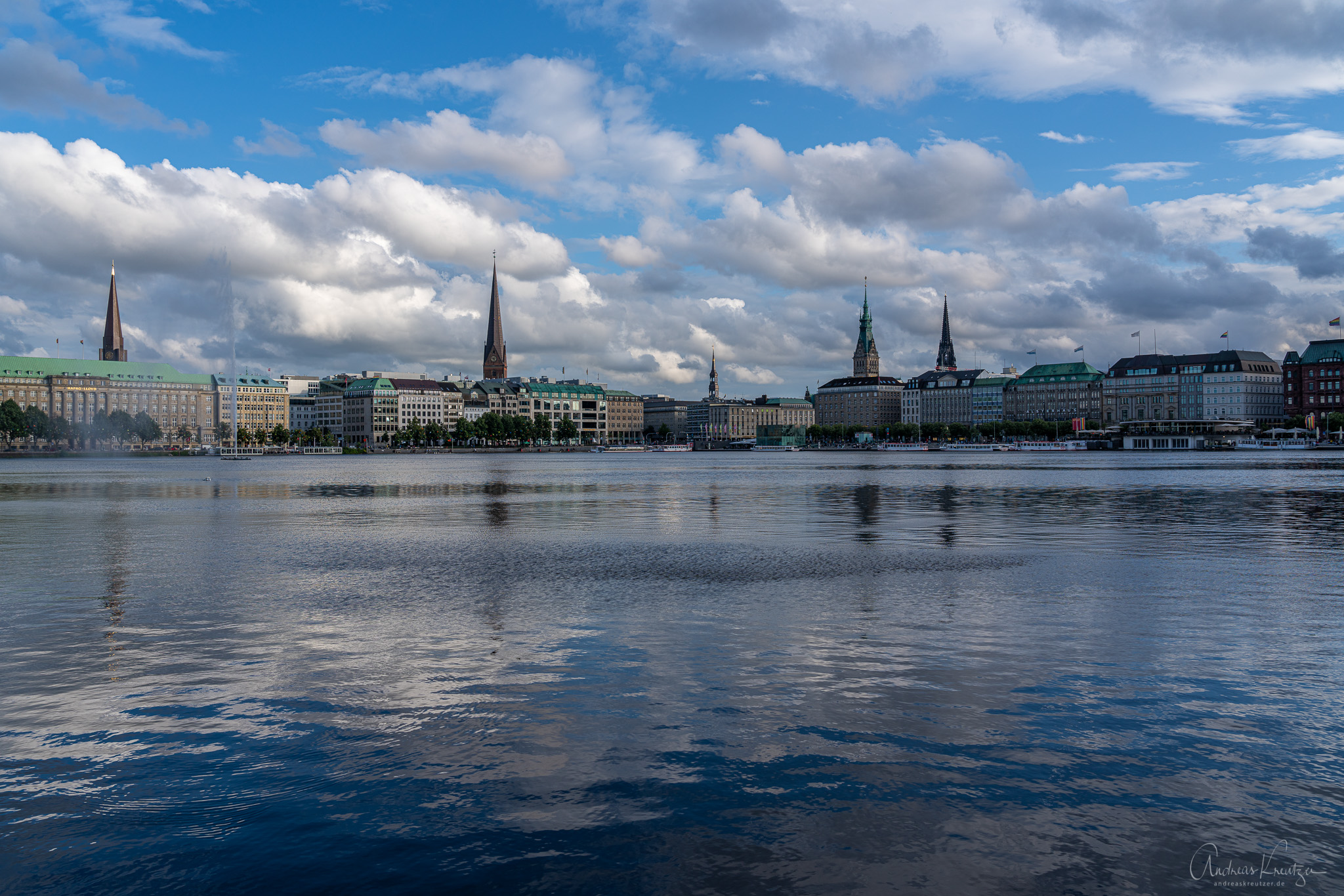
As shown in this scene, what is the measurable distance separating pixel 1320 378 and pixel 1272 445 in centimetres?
2060

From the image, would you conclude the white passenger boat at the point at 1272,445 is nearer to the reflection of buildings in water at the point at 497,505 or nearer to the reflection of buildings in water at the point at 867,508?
the reflection of buildings in water at the point at 867,508

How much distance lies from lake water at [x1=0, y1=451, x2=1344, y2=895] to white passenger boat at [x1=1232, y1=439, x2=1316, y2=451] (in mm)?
177888

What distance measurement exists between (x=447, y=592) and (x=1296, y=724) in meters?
14.0

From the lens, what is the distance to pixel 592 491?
191 feet

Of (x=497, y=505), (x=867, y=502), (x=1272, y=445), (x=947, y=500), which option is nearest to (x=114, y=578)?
→ (x=497, y=505)

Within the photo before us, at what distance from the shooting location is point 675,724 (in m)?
9.73

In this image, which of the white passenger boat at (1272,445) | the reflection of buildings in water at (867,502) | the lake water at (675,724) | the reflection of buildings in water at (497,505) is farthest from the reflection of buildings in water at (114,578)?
the white passenger boat at (1272,445)

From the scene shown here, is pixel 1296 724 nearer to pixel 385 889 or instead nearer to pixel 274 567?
pixel 385 889

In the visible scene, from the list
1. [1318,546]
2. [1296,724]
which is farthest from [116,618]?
[1318,546]

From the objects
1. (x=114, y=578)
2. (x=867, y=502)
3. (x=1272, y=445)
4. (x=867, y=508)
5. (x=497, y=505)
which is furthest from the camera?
(x=1272, y=445)

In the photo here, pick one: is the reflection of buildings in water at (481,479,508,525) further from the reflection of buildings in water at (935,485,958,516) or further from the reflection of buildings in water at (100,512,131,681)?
the reflection of buildings in water at (935,485,958,516)

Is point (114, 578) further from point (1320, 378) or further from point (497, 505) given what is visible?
point (1320, 378)

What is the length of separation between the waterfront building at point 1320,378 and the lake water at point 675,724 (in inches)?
7990

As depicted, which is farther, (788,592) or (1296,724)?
(788,592)
